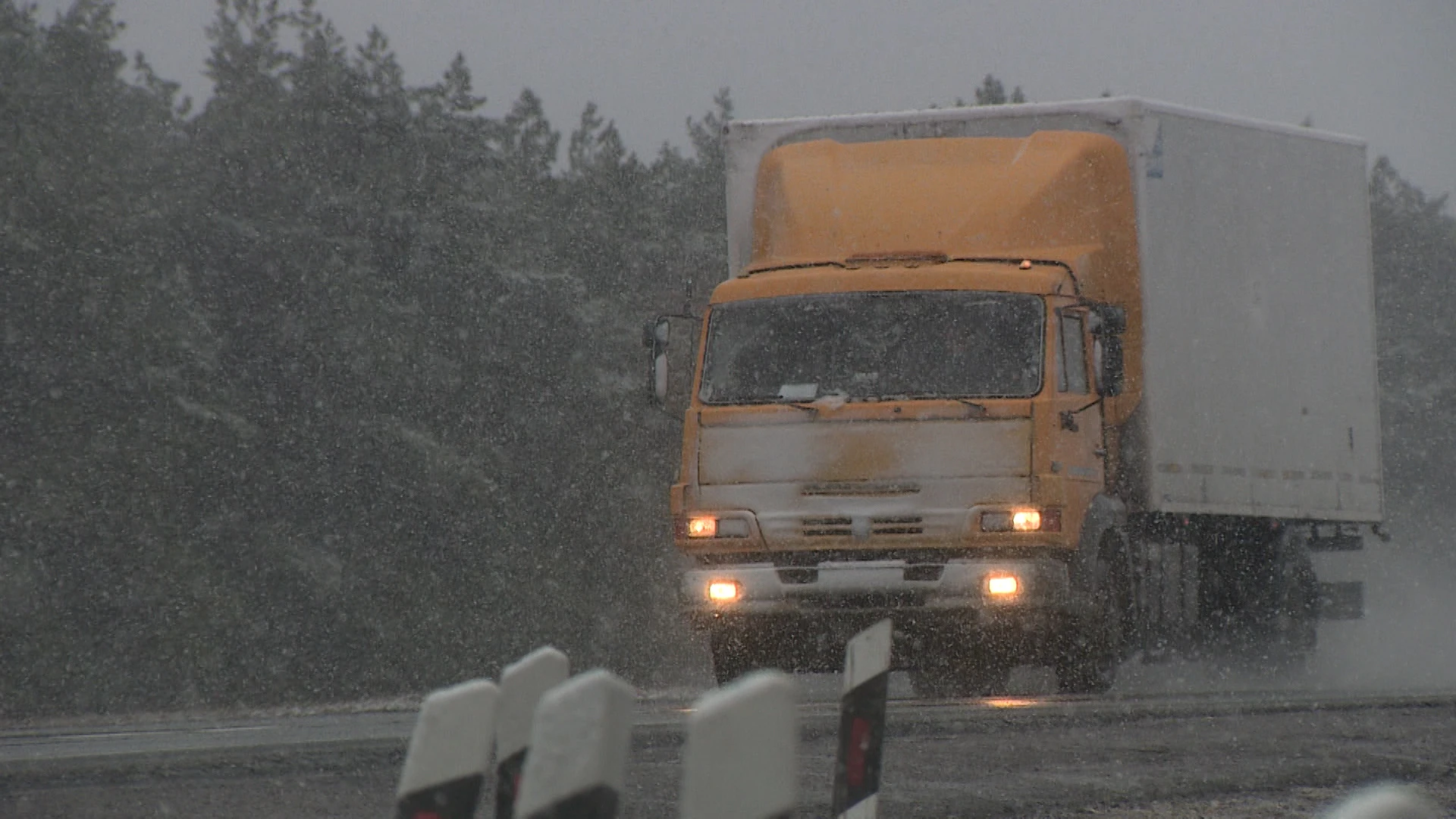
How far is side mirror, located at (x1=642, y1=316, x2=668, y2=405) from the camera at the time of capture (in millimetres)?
14359

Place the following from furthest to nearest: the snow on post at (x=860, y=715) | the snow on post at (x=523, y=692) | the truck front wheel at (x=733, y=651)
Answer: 1. the truck front wheel at (x=733, y=651)
2. the snow on post at (x=860, y=715)
3. the snow on post at (x=523, y=692)

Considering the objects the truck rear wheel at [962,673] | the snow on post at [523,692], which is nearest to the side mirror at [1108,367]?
the truck rear wheel at [962,673]

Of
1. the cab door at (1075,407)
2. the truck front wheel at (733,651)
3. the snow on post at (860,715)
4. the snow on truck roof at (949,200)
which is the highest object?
the snow on truck roof at (949,200)

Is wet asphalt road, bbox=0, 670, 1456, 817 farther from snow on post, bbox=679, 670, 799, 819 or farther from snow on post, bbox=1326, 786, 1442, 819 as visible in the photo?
snow on post, bbox=1326, 786, 1442, 819

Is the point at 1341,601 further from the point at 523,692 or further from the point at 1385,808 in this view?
the point at 1385,808

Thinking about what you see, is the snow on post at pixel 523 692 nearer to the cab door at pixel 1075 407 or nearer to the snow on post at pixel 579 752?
the snow on post at pixel 579 752

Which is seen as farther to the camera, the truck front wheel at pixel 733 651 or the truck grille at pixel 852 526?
the truck front wheel at pixel 733 651

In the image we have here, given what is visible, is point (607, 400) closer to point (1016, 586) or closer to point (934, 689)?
point (934, 689)

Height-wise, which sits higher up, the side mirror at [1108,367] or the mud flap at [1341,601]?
the side mirror at [1108,367]

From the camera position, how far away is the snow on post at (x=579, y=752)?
2637 mm

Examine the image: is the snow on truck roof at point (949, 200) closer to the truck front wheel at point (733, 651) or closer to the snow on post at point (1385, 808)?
the truck front wheel at point (733, 651)

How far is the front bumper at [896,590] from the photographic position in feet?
44.0

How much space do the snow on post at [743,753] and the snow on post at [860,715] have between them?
66.9 inches

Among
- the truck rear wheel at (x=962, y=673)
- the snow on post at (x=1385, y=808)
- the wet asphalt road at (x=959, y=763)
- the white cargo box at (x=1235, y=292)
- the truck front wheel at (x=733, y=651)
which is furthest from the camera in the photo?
the white cargo box at (x=1235, y=292)
